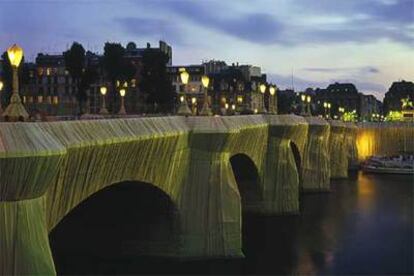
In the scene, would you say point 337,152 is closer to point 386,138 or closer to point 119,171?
point 386,138

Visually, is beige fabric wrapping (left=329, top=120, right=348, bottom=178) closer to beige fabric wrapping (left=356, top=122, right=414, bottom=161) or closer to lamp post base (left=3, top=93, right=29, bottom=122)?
beige fabric wrapping (left=356, top=122, right=414, bottom=161)

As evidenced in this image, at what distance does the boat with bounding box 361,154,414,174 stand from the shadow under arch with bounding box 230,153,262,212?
5601 cm

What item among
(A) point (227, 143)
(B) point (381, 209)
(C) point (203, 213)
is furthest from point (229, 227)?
(B) point (381, 209)

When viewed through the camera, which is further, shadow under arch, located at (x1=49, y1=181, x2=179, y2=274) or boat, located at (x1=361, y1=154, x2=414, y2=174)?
boat, located at (x1=361, y1=154, x2=414, y2=174)

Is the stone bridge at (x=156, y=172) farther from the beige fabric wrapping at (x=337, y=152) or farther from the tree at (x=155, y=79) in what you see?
the beige fabric wrapping at (x=337, y=152)

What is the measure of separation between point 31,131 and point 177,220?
17.4 m

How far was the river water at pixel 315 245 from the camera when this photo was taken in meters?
35.8

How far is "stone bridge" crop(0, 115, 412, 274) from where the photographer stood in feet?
60.7

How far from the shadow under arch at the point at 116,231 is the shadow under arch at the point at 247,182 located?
2017cm

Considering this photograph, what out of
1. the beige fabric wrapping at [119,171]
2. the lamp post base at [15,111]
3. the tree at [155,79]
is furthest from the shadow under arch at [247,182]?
the lamp post base at [15,111]

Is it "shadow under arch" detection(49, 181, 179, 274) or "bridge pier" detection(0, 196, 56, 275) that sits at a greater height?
"bridge pier" detection(0, 196, 56, 275)

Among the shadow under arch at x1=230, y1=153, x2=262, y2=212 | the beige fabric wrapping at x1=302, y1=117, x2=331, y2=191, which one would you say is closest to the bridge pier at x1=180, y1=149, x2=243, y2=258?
the shadow under arch at x1=230, y1=153, x2=262, y2=212

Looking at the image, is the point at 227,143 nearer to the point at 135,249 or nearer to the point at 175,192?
the point at 175,192

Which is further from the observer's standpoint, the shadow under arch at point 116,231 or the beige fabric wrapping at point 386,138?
the beige fabric wrapping at point 386,138
